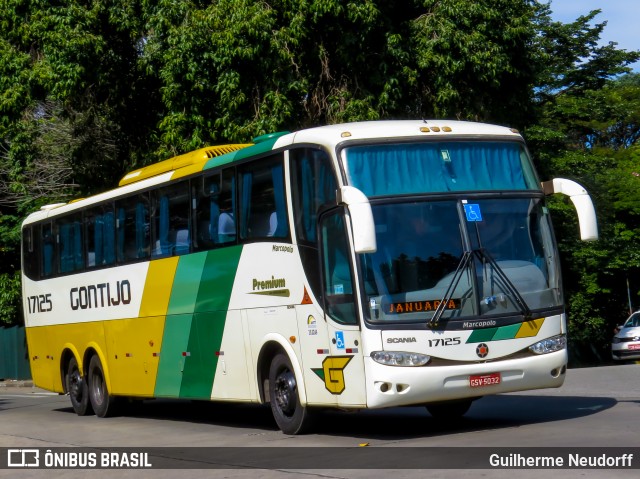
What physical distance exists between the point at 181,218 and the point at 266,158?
2.62 metres

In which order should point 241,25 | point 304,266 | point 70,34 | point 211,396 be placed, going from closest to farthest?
point 304,266 → point 211,396 → point 241,25 → point 70,34

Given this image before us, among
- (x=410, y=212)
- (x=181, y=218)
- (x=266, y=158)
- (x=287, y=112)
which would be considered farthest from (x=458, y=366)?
(x=287, y=112)

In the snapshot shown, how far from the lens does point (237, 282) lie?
13836 millimetres

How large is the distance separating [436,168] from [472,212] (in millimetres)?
636

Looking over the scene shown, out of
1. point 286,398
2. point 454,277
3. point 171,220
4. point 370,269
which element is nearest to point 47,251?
point 171,220

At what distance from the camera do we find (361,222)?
1054cm

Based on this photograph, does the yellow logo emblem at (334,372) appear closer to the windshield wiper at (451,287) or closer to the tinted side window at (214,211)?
the windshield wiper at (451,287)

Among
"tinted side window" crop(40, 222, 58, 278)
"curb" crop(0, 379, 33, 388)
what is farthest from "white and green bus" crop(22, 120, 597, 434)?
"curb" crop(0, 379, 33, 388)

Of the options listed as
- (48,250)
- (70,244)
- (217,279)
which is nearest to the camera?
(217,279)

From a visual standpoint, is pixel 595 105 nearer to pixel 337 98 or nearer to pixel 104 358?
pixel 337 98

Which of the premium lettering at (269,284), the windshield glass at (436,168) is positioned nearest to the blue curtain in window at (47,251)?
the premium lettering at (269,284)

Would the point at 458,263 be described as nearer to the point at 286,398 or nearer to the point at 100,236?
the point at 286,398

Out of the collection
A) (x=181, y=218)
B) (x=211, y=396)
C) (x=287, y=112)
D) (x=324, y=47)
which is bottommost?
(x=211, y=396)

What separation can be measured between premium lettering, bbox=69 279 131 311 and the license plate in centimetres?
737
